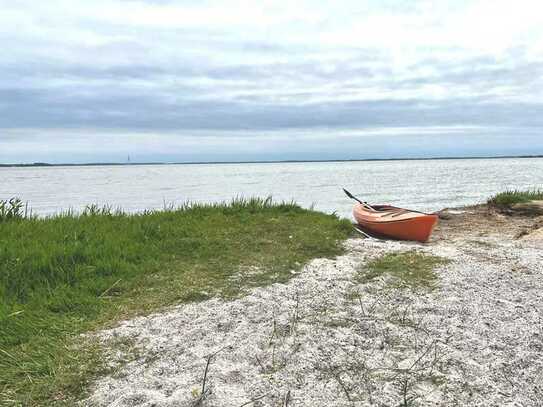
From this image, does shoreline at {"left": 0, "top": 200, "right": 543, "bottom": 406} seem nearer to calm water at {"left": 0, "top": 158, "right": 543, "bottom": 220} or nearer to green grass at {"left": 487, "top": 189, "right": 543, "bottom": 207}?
green grass at {"left": 487, "top": 189, "right": 543, "bottom": 207}

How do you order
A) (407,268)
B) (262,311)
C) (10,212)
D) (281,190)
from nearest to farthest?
(262,311) → (407,268) → (10,212) → (281,190)

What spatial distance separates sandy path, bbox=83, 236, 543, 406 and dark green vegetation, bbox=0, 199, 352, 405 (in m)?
0.41

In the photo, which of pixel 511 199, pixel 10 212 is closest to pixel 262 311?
pixel 10 212

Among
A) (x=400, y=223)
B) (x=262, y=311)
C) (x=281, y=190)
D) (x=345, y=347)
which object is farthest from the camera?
(x=281, y=190)

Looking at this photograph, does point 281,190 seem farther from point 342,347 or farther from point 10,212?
point 342,347

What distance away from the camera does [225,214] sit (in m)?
11.0

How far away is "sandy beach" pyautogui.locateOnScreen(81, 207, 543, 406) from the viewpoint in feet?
11.0

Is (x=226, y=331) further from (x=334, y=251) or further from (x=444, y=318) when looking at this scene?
(x=334, y=251)

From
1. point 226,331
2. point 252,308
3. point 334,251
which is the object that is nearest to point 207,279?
point 252,308

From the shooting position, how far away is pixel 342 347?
4.09 m

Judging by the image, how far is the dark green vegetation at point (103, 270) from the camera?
3.86 m

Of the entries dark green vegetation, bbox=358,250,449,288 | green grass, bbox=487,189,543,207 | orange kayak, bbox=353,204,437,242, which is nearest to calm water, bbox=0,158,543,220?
green grass, bbox=487,189,543,207

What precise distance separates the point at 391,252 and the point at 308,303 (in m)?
3.24

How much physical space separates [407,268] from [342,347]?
3129mm
